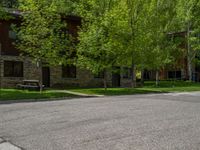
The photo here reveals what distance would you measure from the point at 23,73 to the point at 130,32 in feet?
34.0

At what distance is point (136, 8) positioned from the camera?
3428 centimetres

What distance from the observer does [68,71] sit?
39.1 m

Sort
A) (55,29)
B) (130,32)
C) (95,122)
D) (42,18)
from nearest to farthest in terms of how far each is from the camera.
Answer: (95,122), (42,18), (55,29), (130,32)

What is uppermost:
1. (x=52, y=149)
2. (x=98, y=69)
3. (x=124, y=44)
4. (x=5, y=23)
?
(x=5, y=23)

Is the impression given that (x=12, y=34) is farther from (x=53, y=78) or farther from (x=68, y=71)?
(x=68, y=71)

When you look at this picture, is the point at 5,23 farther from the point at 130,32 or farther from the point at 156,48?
the point at 156,48

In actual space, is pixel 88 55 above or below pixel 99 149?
above

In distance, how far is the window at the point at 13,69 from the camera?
34625 mm

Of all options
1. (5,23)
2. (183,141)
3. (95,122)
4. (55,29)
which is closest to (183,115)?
(95,122)

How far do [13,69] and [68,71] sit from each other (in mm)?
5945

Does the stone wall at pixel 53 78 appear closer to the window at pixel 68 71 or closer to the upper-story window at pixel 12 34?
the window at pixel 68 71

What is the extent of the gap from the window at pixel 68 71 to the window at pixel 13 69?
4563 mm

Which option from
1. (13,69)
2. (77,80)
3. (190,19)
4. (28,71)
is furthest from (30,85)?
(190,19)

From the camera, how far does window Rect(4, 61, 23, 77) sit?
114 feet
